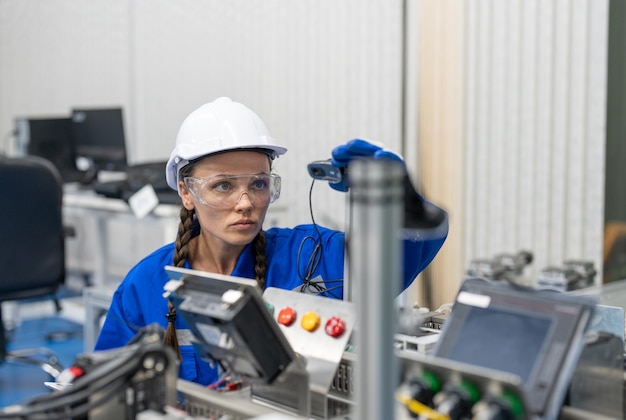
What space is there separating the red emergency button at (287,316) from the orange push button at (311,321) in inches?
1.2

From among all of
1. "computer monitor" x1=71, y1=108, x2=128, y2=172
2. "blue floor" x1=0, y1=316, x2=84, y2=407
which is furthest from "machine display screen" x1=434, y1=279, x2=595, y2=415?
"computer monitor" x1=71, y1=108, x2=128, y2=172

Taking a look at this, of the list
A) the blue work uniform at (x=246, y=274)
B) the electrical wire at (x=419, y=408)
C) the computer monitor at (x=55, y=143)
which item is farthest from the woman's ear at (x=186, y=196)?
the computer monitor at (x=55, y=143)

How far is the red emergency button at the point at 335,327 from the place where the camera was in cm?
132

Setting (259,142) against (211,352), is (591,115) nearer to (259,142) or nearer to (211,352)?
(259,142)

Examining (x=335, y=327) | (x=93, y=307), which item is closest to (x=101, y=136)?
(x=93, y=307)

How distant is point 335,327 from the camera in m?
1.32

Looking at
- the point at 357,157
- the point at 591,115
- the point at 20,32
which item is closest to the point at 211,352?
the point at 357,157

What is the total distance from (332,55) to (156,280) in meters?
2.84

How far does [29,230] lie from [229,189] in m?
2.10

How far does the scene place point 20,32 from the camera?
7000 mm

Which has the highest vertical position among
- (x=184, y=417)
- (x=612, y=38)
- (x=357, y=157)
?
(x=612, y=38)

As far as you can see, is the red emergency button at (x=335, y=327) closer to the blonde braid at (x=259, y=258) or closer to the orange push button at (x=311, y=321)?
the orange push button at (x=311, y=321)

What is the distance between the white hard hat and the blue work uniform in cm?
26

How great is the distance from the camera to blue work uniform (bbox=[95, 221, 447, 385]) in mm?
1771
